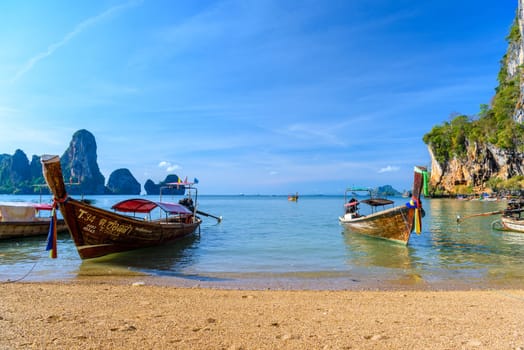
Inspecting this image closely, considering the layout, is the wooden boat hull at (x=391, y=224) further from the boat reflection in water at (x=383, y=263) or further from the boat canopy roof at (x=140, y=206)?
the boat canopy roof at (x=140, y=206)

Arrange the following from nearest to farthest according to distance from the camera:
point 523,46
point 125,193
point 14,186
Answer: point 523,46 < point 14,186 < point 125,193

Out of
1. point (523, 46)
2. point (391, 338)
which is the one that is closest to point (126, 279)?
point (391, 338)

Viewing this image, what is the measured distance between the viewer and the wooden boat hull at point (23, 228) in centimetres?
1928

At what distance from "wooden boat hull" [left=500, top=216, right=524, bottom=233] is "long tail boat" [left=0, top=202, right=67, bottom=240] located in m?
30.1

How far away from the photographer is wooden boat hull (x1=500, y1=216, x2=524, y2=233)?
20031mm

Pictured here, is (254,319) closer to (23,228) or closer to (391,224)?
(391,224)

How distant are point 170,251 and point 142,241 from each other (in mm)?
1562

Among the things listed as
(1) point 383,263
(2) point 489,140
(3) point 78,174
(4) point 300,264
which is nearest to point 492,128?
(2) point 489,140

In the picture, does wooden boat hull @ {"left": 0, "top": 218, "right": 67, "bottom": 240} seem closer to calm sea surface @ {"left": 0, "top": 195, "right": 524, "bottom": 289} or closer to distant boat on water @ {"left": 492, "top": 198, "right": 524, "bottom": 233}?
calm sea surface @ {"left": 0, "top": 195, "right": 524, "bottom": 289}

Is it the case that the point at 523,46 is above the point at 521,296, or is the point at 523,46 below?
above

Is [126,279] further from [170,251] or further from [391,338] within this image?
[391,338]

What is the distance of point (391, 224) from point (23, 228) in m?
22.0

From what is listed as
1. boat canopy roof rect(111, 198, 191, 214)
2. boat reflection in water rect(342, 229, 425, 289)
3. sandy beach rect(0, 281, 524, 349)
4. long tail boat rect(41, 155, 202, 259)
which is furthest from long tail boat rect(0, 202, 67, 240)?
boat reflection in water rect(342, 229, 425, 289)

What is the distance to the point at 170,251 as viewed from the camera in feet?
51.9
